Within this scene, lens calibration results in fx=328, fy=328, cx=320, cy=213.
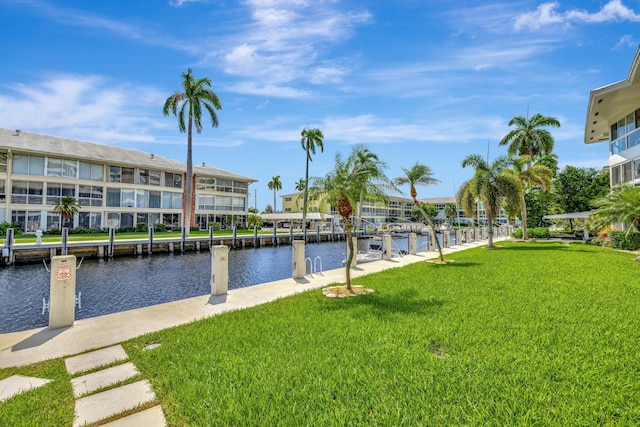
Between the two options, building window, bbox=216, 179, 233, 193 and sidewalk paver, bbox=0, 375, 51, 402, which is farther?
building window, bbox=216, 179, 233, 193

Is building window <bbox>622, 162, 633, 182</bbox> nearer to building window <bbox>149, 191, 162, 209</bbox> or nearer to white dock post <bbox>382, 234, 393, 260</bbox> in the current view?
white dock post <bbox>382, 234, 393, 260</bbox>

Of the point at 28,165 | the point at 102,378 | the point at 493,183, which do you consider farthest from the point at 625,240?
the point at 28,165

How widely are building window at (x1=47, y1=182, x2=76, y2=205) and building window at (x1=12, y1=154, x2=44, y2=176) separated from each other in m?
1.55

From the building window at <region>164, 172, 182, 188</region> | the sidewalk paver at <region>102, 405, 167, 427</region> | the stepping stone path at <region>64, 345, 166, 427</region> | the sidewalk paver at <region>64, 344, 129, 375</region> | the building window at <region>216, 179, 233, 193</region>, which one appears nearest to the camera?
the sidewalk paver at <region>102, 405, 167, 427</region>

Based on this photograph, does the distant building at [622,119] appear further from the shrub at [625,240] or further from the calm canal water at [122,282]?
the calm canal water at [122,282]

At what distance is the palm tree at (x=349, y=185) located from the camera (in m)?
9.44

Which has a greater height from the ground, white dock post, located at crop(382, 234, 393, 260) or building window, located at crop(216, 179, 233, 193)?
building window, located at crop(216, 179, 233, 193)

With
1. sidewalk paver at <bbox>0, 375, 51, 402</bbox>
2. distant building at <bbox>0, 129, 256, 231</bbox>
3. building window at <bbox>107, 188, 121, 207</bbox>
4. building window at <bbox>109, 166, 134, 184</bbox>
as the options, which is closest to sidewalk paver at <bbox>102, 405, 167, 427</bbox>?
sidewalk paver at <bbox>0, 375, 51, 402</bbox>

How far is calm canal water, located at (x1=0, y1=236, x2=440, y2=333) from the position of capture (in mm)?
9914

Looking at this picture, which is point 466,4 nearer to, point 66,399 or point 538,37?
point 538,37

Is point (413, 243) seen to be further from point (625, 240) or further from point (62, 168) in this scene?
point (62, 168)

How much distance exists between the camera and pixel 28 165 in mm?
31469

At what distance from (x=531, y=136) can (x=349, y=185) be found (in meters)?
32.1

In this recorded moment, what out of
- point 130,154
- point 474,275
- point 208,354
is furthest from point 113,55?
point 130,154
